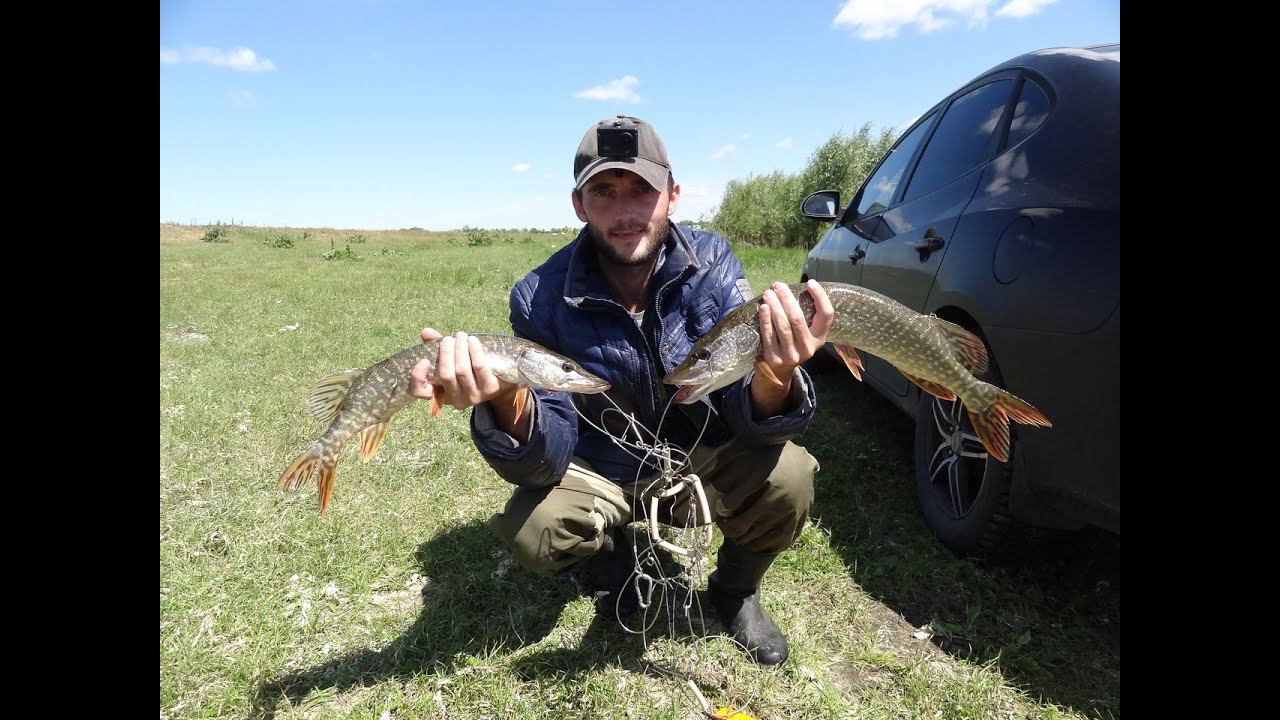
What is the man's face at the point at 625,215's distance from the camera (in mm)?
2873

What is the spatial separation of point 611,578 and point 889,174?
12.7ft

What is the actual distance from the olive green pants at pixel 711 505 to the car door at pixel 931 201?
1338 mm

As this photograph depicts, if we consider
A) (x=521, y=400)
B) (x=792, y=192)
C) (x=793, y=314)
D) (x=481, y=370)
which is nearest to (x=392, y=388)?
(x=481, y=370)

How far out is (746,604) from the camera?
282cm

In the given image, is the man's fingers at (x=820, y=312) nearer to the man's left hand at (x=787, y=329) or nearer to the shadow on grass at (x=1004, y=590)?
the man's left hand at (x=787, y=329)

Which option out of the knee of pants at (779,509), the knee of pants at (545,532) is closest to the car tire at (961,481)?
the knee of pants at (779,509)

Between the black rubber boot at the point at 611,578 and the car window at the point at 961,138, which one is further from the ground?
the car window at the point at 961,138

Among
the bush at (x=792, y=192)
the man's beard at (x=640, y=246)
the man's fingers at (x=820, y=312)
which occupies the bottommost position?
the man's fingers at (x=820, y=312)

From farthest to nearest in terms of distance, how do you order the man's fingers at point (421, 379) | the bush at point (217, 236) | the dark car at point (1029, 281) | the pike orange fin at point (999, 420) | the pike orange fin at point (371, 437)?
the bush at point (217, 236)
the pike orange fin at point (371, 437)
the man's fingers at point (421, 379)
the pike orange fin at point (999, 420)
the dark car at point (1029, 281)

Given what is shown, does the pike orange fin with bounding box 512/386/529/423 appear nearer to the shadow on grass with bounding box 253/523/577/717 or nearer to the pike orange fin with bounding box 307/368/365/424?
the pike orange fin with bounding box 307/368/365/424

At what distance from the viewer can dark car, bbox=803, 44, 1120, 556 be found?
2176mm

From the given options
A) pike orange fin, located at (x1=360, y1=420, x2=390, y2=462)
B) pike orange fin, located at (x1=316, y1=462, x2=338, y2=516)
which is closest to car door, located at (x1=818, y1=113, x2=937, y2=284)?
pike orange fin, located at (x1=360, y1=420, x2=390, y2=462)
